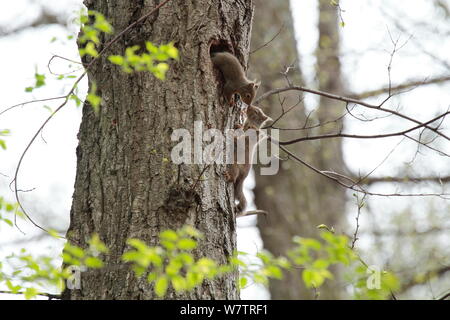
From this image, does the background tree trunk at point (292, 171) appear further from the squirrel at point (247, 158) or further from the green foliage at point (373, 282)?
the green foliage at point (373, 282)

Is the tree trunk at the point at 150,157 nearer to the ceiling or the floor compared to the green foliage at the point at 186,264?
nearer to the ceiling

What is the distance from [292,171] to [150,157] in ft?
19.1

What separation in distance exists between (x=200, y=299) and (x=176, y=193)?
517 millimetres

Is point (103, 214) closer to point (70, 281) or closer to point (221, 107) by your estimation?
point (70, 281)

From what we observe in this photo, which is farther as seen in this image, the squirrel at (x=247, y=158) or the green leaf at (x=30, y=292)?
the squirrel at (x=247, y=158)

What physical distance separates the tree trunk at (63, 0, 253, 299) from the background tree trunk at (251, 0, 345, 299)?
14.7 feet

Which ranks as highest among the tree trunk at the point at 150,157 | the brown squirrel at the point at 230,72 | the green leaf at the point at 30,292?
the brown squirrel at the point at 230,72

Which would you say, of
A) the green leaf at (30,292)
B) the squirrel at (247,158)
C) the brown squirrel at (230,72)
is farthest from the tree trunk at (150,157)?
the squirrel at (247,158)

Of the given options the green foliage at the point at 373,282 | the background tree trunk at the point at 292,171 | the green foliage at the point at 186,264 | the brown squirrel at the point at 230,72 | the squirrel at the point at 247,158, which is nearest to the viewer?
the green foliage at the point at 186,264

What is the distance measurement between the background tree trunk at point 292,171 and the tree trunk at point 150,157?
448cm

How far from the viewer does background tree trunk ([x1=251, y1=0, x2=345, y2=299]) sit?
320 inches

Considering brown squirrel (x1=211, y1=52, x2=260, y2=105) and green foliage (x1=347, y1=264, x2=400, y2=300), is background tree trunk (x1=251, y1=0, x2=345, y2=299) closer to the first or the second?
brown squirrel (x1=211, y1=52, x2=260, y2=105)

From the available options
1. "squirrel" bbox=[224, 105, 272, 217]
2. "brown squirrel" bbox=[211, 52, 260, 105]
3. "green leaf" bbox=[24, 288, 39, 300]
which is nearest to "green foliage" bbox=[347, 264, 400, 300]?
"brown squirrel" bbox=[211, 52, 260, 105]

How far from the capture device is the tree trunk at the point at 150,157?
2770 mm
